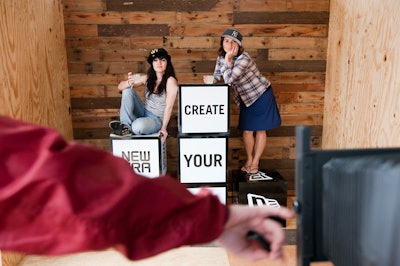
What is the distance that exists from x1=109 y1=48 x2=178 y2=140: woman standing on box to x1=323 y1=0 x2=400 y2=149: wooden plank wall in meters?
1.47

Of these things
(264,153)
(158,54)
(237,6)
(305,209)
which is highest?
(237,6)

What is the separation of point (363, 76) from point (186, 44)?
Answer: 1607 millimetres

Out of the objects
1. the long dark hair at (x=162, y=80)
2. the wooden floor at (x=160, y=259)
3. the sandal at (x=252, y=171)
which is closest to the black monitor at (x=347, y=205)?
the wooden floor at (x=160, y=259)

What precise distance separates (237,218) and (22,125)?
0.44 metres

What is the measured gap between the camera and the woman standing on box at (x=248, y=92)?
3.25 meters

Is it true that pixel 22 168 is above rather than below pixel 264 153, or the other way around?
above

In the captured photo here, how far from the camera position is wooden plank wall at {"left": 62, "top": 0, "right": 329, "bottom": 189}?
144 inches

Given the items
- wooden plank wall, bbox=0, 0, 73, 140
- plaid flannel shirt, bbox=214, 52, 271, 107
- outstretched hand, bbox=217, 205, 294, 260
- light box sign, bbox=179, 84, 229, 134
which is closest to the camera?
outstretched hand, bbox=217, 205, 294, 260

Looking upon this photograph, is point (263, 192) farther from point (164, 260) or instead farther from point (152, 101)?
point (152, 101)

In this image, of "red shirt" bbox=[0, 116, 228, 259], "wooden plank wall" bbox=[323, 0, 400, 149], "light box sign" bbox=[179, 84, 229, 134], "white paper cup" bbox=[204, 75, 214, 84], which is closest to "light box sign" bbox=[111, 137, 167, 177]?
"light box sign" bbox=[179, 84, 229, 134]

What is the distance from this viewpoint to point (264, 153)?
3.97 meters

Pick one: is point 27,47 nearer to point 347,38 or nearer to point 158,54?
point 158,54

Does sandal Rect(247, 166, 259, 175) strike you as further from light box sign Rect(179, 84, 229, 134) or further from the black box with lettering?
light box sign Rect(179, 84, 229, 134)

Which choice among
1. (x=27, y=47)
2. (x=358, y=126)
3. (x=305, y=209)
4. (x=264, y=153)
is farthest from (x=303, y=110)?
(x=305, y=209)
